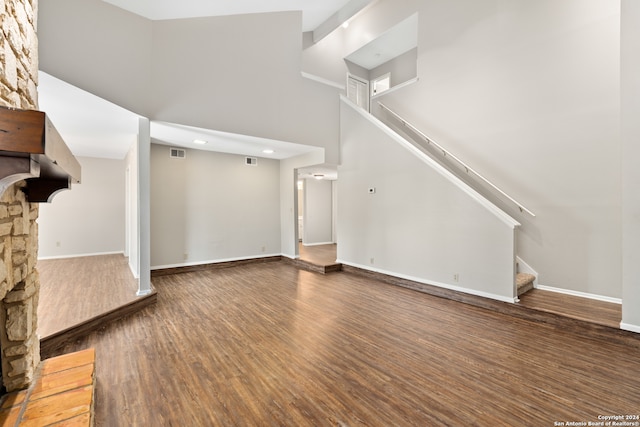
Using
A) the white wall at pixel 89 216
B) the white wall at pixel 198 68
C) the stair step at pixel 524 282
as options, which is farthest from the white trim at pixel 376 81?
the white wall at pixel 89 216

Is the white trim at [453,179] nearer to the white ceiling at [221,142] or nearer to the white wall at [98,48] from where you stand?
the white ceiling at [221,142]

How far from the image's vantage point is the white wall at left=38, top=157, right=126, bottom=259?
6.38 meters

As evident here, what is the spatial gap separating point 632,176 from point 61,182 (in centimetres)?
520


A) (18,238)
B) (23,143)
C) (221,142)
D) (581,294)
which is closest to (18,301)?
(18,238)

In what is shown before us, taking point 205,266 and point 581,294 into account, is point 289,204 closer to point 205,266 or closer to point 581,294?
point 205,266

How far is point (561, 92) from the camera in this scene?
414 centimetres

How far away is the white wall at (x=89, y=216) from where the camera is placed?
638cm

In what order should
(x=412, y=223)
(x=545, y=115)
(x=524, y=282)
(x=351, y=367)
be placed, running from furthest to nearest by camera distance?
(x=412, y=223) < (x=545, y=115) < (x=524, y=282) < (x=351, y=367)

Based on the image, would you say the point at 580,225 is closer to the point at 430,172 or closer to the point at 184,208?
the point at 430,172

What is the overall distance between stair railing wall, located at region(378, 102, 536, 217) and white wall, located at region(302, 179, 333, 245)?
352 cm

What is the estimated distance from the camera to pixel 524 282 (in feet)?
13.4

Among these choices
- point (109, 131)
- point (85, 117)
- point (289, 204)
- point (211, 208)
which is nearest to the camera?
point (85, 117)

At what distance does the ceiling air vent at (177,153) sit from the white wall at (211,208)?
0.07 metres

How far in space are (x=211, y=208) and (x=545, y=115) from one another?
6598 mm
